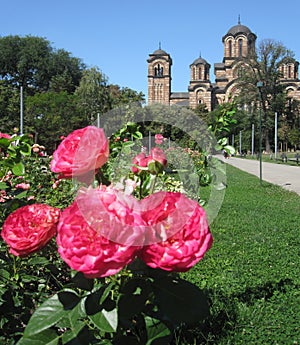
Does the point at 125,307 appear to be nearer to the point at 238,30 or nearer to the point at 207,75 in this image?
the point at 238,30

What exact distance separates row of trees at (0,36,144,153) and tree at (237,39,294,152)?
709 inches

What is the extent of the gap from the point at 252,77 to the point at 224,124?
60693 mm

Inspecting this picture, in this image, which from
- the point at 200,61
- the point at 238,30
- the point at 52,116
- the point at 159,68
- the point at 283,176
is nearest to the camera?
the point at 283,176

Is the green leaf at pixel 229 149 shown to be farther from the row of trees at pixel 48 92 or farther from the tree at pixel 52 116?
the tree at pixel 52 116

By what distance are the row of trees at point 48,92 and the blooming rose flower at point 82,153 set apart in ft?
18.7

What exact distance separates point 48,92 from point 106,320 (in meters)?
50.4

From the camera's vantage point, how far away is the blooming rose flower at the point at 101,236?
82cm

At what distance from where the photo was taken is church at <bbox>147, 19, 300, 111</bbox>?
3113 inches

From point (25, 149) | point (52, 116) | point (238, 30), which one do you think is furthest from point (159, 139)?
point (238, 30)

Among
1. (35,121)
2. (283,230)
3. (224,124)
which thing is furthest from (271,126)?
(224,124)

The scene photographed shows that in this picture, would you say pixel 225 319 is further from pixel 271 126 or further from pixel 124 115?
pixel 271 126

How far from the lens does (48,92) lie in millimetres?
49094

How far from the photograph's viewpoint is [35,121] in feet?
109

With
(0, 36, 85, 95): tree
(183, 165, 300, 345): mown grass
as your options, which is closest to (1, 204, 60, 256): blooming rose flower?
(183, 165, 300, 345): mown grass
